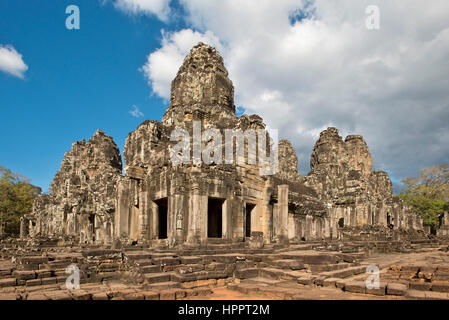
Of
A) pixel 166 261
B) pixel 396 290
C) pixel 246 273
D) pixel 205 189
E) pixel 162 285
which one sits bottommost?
pixel 246 273

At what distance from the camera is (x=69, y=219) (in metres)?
28.1

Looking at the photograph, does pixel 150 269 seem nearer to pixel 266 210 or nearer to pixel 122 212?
pixel 122 212

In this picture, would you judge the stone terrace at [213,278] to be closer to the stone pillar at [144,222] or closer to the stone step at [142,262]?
the stone step at [142,262]

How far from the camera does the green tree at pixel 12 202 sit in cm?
4516

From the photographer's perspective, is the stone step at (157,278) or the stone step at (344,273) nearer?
the stone step at (157,278)

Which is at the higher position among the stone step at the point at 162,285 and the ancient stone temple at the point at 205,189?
the ancient stone temple at the point at 205,189

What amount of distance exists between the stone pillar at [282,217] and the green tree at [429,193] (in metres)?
39.8

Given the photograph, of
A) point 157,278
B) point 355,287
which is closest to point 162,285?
point 157,278

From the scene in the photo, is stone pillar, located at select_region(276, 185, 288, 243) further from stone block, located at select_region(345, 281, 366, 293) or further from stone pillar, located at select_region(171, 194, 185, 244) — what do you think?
stone block, located at select_region(345, 281, 366, 293)

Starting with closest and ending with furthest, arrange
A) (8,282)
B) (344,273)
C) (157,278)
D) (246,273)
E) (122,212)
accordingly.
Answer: (157,278) → (8,282) → (344,273) → (246,273) → (122,212)

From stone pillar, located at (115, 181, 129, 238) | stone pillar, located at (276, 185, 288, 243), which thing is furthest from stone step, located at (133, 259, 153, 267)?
stone pillar, located at (276, 185, 288, 243)

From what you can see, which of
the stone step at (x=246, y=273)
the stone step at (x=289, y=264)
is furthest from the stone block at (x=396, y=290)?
the stone step at (x=246, y=273)

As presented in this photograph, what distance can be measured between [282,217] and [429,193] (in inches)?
1817

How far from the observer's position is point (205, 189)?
13367 mm
